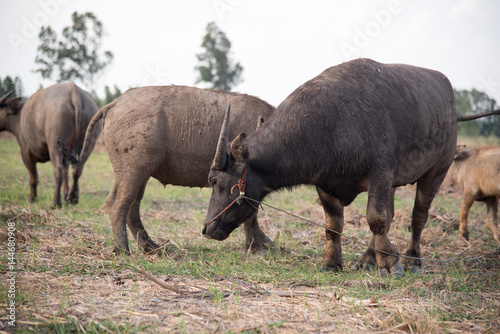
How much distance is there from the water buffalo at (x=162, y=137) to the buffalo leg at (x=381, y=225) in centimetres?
155

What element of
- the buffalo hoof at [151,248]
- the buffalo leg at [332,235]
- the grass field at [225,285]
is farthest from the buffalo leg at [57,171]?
the buffalo leg at [332,235]

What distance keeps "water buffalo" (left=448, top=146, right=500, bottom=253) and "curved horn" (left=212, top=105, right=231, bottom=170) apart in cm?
470

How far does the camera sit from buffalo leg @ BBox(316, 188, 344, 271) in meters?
4.88

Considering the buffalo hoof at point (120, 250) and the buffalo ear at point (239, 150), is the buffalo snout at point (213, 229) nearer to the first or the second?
the buffalo ear at point (239, 150)

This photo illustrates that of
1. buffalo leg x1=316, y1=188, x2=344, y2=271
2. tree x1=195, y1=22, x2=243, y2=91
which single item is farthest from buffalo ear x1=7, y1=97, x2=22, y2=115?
tree x1=195, y1=22, x2=243, y2=91

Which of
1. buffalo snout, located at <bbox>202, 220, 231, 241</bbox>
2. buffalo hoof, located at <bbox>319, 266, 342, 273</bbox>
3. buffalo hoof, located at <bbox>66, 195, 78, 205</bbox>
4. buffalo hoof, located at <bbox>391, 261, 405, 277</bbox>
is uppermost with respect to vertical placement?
buffalo snout, located at <bbox>202, 220, 231, 241</bbox>

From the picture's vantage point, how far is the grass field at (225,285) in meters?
2.89

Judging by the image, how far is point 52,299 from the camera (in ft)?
10.6

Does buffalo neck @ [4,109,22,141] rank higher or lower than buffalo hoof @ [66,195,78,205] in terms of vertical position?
higher

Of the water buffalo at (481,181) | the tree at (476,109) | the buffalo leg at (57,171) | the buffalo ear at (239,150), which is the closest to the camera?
the buffalo ear at (239,150)

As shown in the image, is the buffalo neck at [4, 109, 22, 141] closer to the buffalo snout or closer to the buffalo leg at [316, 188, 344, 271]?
the buffalo snout

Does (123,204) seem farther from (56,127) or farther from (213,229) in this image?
(56,127)

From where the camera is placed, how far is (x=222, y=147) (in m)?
4.09

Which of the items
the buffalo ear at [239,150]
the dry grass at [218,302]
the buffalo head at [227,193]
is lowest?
the dry grass at [218,302]
